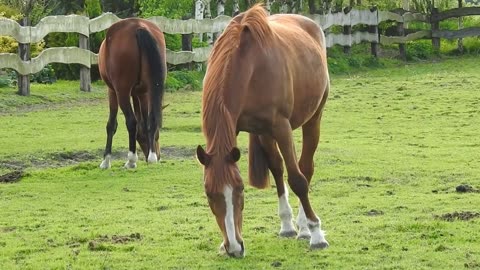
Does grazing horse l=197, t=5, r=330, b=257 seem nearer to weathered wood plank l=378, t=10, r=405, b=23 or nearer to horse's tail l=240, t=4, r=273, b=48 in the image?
horse's tail l=240, t=4, r=273, b=48

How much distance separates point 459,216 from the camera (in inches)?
304

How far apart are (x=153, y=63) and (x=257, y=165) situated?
4263mm

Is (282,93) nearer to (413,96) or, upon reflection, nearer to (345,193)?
(345,193)

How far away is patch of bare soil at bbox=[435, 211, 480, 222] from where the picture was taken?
7.67 metres

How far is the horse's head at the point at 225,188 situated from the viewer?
240 inches

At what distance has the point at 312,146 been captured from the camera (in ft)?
25.9

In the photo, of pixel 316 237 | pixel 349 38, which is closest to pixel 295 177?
pixel 316 237

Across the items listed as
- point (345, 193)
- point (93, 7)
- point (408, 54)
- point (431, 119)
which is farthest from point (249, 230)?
point (408, 54)

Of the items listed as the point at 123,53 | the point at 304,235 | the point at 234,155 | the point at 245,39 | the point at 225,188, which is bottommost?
the point at 304,235

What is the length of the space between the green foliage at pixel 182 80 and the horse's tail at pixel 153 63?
905 cm

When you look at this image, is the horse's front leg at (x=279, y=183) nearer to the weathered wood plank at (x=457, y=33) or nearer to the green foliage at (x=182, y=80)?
Answer: the green foliage at (x=182, y=80)

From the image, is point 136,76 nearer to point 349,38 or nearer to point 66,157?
Result: point 66,157

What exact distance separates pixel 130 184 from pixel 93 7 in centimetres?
1547

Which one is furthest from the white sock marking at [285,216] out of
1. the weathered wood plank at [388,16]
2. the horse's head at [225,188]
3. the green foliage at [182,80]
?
the weathered wood plank at [388,16]
